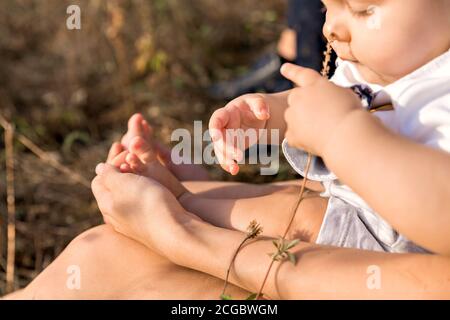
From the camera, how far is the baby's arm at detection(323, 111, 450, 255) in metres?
1.03

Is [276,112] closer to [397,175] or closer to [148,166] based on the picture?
[148,166]

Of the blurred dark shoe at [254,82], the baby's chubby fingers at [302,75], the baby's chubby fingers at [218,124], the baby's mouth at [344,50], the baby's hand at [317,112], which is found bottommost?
the blurred dark shoe at [254,82]

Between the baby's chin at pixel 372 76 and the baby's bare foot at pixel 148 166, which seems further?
the baby's bare foot at pixel 148 166

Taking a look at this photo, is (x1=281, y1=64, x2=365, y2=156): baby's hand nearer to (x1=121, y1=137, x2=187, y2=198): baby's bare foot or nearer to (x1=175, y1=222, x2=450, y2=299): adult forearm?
(x1=175, y1=222, x2=450, y2=299): adult forearm

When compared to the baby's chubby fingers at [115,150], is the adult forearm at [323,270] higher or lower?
lower

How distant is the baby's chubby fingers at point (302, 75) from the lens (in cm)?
120

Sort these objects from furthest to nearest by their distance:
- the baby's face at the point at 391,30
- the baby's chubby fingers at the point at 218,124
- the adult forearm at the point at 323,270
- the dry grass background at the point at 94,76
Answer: the dry grass background at the point at 94,76 → the baby's chubby fingers at the point at 218,124 → the baby's face at the point at 391,30 → the adult forearm at the point at 323,270

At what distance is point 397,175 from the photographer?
104 centimetres

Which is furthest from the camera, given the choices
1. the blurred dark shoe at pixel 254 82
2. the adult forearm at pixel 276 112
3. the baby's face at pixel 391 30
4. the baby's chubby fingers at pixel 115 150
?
the blurred dark shoe at pixel 254 82

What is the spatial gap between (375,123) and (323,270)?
261 millimetres

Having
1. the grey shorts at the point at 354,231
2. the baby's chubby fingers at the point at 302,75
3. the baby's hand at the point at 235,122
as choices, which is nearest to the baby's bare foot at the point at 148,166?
the baby's hand at the point at 235,122

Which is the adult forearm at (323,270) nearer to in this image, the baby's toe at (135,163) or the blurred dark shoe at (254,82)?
the baby's toe at (135,163)

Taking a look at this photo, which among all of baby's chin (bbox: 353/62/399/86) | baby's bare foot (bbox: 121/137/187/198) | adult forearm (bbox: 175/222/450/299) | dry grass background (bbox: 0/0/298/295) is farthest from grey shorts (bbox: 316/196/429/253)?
dry grass background (bbox: 0/0/298/295)

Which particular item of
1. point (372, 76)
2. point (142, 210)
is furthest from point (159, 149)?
point (372, 76)
